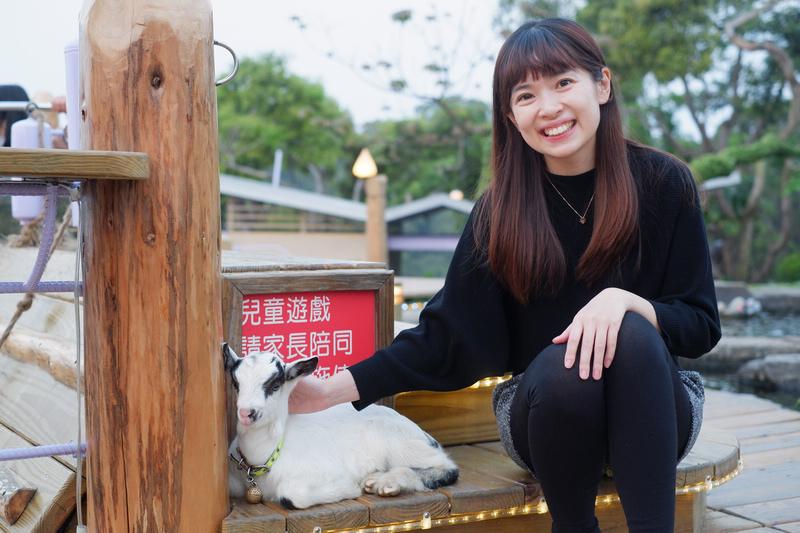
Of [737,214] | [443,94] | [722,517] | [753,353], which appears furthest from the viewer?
[737,214]

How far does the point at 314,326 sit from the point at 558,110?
83cm

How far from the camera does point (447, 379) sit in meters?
1.90

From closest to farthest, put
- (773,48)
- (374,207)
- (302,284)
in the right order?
(302,284), (374,207), (773,48)

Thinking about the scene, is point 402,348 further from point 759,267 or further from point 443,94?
point 759,267

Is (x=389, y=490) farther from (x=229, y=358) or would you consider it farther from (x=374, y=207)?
(x=374, y=207)

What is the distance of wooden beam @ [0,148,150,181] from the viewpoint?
1.31 m

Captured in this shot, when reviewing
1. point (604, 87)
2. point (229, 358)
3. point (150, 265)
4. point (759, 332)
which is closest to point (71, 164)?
point (150, 265)

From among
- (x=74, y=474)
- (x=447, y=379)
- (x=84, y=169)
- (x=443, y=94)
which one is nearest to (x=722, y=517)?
(x=447, y=379)

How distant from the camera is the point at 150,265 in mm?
1531

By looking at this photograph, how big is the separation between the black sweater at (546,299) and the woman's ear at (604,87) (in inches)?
6.4

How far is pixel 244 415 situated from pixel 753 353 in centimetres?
620

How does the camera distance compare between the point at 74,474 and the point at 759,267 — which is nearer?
the point at 74,474

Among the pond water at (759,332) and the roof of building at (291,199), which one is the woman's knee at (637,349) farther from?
the roof of building at (291,199)

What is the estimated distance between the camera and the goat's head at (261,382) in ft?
5.34
